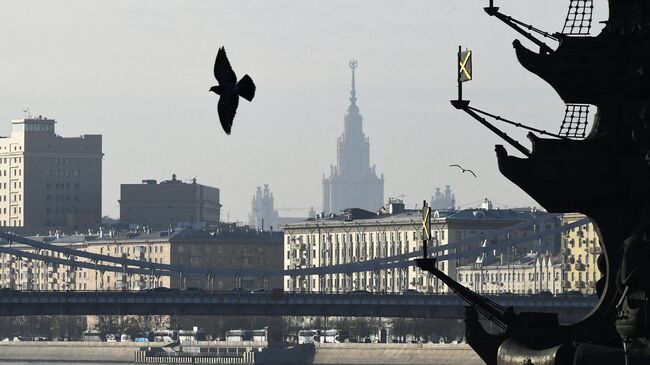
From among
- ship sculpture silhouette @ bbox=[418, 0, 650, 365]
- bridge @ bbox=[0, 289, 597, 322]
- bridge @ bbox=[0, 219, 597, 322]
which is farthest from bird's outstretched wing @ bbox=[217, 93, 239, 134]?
bridge @ bbox=[0, 219, 597, 322]

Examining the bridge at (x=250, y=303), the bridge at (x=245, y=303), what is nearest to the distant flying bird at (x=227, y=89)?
the bridge at (x=250, y=303)

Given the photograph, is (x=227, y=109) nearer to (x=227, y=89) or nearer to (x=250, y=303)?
(x=227, y=89)

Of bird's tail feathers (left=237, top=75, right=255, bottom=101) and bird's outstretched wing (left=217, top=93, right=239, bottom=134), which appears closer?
bird's outstretched wing (left=217, top=93, right=239, bottom=134)

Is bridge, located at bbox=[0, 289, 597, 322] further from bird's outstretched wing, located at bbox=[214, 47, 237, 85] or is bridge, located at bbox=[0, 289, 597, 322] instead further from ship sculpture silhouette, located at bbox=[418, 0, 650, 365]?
bird's outstretched wing, located at bbox=[214, 47, 237, 85]

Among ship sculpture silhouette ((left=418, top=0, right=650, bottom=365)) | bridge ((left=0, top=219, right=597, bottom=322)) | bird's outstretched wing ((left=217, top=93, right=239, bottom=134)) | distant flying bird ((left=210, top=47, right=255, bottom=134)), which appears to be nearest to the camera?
bird's outstretched wing ((left=217, top=93, right=239, bottom=134))

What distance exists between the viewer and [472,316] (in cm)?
4988

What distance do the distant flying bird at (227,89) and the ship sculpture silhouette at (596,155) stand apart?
9205 mm

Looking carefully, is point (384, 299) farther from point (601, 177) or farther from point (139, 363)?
point (601, 177)

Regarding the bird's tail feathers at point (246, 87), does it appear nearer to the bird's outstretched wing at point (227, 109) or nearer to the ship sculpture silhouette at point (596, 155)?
the bird's outstretched wing at point (227, 109)

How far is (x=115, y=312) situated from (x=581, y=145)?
367 ft

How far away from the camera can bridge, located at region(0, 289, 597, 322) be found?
155250 mm

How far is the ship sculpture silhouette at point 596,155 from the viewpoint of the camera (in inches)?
1834

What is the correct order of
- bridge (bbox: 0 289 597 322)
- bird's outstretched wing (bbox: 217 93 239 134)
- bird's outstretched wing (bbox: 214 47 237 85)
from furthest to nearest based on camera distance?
bridge (bbox: 0 289 597 322), bird's outstretched wing (bbox: 214 47 237 85), bird's outstretched wing (bbox: 217 93 239 134)

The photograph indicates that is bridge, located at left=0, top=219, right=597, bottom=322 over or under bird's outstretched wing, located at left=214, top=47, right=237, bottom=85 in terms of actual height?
over
